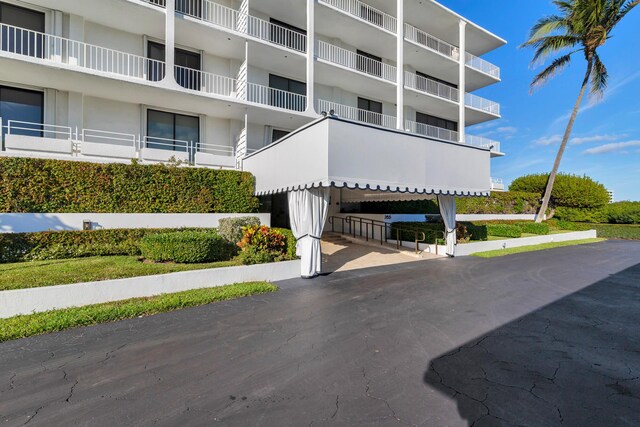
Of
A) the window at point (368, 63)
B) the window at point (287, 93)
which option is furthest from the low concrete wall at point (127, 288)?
the window at point (368, 63)

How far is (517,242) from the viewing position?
1555 cm

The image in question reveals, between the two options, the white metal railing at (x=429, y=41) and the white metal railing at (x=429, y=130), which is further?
the white metal railing at (x=429, y=130)

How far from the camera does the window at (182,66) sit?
12734mm

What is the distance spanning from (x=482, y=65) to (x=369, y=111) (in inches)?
469

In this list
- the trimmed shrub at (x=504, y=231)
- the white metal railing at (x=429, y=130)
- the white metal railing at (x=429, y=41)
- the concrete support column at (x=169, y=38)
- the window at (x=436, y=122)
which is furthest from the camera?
the window at (x=436, y=122)

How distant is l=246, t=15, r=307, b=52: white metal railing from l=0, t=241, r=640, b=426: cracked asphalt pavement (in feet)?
44.5

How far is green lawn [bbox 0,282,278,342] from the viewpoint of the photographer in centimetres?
460

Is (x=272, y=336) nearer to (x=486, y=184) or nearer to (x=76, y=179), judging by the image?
(x=76, y=179)

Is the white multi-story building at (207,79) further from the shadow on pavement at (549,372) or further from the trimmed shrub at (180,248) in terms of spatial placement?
the shadow on pavement at (549,372)

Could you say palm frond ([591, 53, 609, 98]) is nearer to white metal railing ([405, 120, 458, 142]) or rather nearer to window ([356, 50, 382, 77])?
white metal railing ([405, 120, 458, 142])

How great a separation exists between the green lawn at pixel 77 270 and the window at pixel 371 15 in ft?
59.2

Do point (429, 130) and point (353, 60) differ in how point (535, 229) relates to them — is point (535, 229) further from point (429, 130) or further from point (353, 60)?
point (353, 60)

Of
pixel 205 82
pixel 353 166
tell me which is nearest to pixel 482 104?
pixel 353 166

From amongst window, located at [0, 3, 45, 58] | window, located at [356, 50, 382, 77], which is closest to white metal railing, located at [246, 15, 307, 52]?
window, located at [356, 50, 382, 77]
